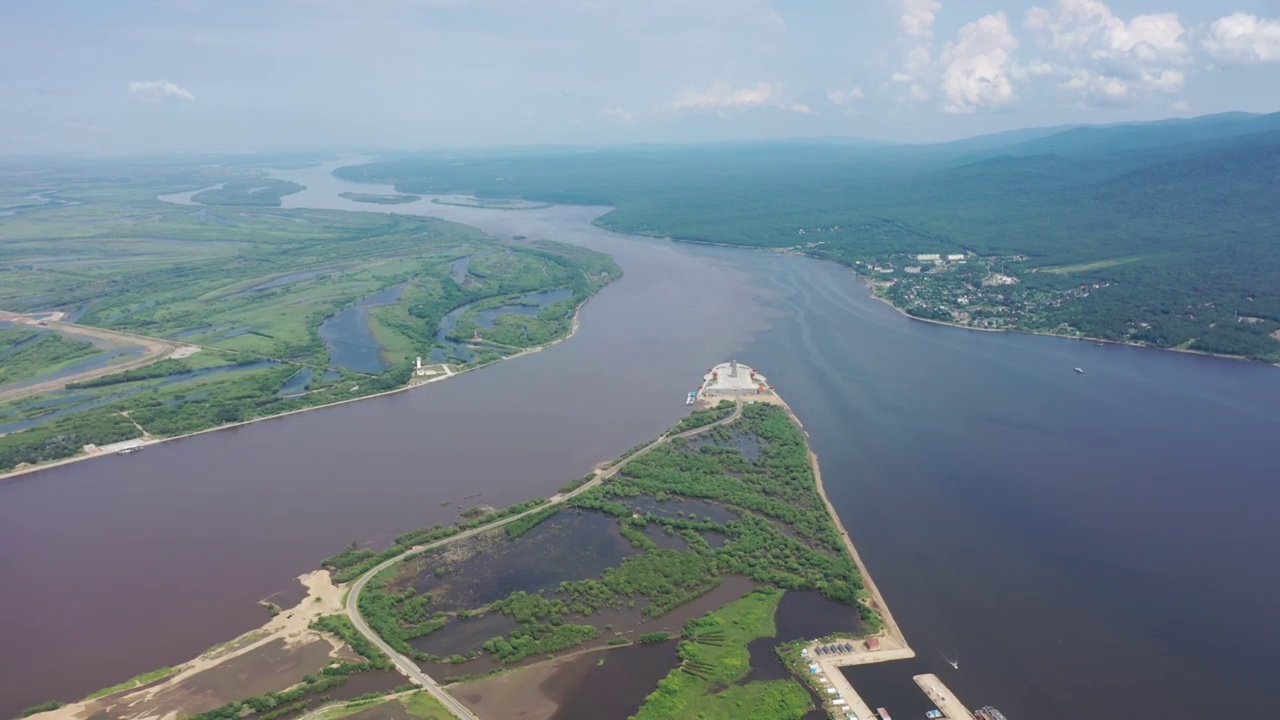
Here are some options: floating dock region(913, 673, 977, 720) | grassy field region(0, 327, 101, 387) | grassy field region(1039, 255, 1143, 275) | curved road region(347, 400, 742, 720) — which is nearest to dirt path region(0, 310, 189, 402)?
grassy field region(0, 327, 101, 387)

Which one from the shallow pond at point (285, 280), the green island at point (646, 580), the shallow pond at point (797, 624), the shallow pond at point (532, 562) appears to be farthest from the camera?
the shallow pond at point (285, 280)

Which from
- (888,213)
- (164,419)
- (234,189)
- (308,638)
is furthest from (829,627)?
(234,189)

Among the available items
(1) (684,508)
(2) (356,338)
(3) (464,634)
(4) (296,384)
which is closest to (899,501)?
(1) (684,508)

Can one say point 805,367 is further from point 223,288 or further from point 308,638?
point 223,288

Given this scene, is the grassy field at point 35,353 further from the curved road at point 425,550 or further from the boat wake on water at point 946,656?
the boat wake on water at point 946,656

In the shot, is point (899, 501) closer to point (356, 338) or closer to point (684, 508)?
point (684, 508)

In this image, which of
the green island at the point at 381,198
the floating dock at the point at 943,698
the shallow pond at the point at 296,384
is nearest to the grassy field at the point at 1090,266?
the floating dock at the point at 943,698

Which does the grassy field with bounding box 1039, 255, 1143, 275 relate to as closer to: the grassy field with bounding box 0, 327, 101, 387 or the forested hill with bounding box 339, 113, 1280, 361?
the forested hill with bounding box 339, 113, 1280, 361
